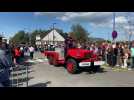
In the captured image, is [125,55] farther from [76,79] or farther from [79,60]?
[76,79]

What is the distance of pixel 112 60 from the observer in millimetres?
13547

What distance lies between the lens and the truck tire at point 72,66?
11312 millimetres

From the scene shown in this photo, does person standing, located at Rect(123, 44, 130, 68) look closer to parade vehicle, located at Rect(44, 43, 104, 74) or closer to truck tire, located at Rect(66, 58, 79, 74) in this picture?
parade vehicle, located at Rect(44, 43, 104, 74)

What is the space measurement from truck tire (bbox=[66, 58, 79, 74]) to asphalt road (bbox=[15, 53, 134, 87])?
0.16m

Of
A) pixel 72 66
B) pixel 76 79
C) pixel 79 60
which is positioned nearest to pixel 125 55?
pixel 79 60

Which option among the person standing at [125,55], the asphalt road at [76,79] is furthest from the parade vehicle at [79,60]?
the person standing at [125,55]

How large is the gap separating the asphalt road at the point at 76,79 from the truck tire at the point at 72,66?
0.51ft

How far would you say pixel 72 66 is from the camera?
1137 cm
